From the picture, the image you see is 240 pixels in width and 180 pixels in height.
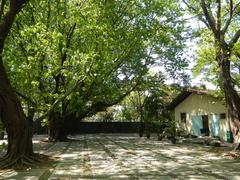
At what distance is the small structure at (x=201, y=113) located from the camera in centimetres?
2412

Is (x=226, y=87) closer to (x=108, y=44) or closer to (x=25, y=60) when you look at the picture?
(x=108, y=44)

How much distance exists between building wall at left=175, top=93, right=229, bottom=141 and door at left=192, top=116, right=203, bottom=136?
0.33 meters

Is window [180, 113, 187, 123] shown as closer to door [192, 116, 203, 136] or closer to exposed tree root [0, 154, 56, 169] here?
door [192, 116, 203, 136]

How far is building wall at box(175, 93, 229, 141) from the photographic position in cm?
2397

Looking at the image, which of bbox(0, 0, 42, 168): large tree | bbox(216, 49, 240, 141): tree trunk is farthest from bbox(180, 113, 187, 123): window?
bbox(0, 0, 42, 168): large tree

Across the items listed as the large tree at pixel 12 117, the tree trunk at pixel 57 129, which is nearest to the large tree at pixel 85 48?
the tree trunk at pixel 57 129

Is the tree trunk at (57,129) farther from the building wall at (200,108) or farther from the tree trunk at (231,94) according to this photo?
the tree trunk at (231,94)

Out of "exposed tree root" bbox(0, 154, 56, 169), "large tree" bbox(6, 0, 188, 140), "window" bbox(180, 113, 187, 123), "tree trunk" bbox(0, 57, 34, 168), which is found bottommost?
"exposed tree root" bbox(0, 154, 56, 169)

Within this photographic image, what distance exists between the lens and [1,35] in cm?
1056

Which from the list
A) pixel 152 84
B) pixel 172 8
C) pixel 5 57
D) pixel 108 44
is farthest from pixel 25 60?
pixel 152 84

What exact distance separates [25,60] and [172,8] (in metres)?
8.48

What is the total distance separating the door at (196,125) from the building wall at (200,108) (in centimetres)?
33

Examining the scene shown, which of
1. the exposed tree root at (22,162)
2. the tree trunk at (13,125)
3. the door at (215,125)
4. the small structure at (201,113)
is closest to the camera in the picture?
the exposed tree root at (22,162)

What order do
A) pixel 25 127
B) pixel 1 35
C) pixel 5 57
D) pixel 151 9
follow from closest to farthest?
pixel 1 35 → pixel 25 127 → pixel 5 57 → pixel 151 9
